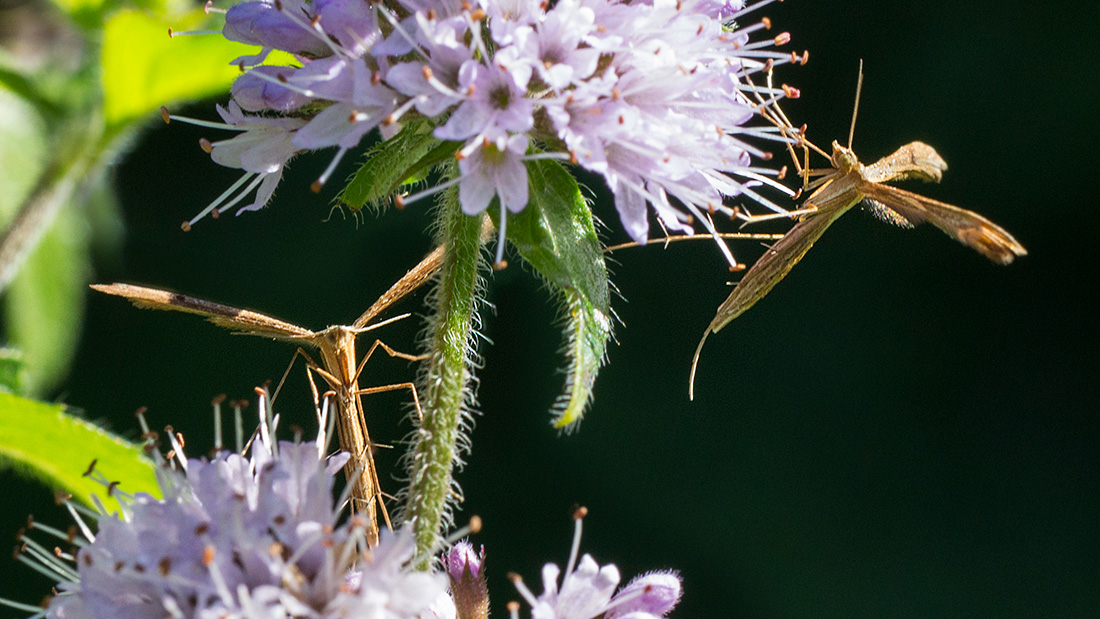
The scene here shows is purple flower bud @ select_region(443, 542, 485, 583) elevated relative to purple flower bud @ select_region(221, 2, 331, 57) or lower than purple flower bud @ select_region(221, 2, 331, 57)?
lower

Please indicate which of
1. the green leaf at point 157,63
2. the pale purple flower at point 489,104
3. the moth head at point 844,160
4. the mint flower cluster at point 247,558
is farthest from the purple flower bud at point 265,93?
the moth head at point 844,160

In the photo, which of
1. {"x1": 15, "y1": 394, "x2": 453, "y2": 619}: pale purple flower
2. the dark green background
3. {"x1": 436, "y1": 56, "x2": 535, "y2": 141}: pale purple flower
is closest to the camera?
{"x1": 15, "y1": 394, "x2": 453, "y2": 619}: pale purple flower

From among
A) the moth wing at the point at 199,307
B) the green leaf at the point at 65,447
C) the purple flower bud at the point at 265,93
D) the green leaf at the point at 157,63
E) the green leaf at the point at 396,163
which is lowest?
the green leaf at the point at 65,447

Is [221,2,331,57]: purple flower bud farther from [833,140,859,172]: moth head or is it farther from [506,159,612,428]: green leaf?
[833,140,859,172]: moth head

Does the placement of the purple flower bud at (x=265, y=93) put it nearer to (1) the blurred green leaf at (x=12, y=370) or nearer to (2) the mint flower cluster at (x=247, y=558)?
(2) the mint flower cluster at (x=247, y=558)

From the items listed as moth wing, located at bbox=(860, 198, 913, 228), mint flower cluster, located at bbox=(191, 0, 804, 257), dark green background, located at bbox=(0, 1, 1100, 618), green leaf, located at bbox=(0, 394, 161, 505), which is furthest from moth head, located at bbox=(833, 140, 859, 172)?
dark green background, located at bbox=(0, 1, 1100, 618)

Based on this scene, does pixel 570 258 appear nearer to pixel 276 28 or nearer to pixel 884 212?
pixel 276 28
